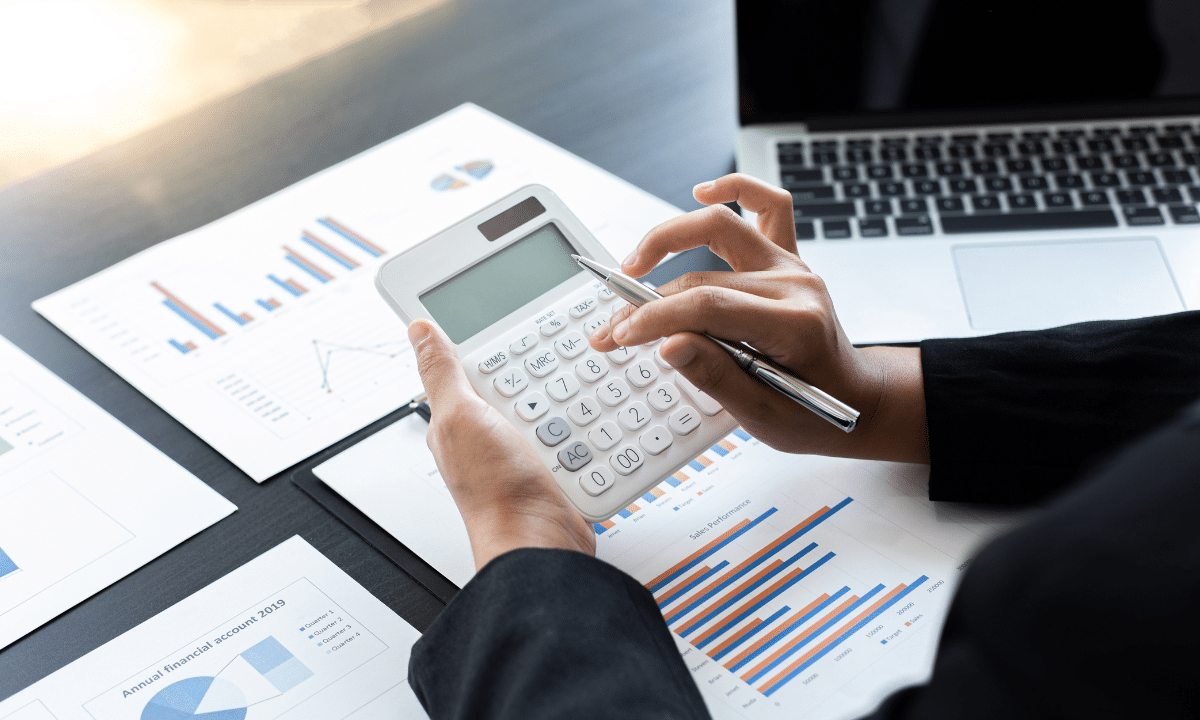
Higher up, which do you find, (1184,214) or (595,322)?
(595,322)

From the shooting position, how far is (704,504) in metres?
0.63

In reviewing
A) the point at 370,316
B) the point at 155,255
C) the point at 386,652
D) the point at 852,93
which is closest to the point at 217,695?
the point at 386,652

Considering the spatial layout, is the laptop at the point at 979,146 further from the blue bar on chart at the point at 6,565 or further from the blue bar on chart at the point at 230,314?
the blue bar on chart at the point at 6,565

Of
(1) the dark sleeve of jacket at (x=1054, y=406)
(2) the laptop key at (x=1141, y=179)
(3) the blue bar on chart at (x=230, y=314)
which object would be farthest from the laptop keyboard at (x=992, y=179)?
(3) the blue bar on chart at (x=230, y=314)

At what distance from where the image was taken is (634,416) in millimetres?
622

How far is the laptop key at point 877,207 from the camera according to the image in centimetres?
85

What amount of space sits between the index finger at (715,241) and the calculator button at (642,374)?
0.06 m

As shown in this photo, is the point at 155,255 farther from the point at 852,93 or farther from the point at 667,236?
the point at 852,93

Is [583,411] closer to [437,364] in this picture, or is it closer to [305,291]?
[437,364]

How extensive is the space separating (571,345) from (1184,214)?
0.54 m

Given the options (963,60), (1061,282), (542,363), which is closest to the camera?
(542,363)

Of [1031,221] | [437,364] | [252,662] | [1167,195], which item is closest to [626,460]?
[437,364]

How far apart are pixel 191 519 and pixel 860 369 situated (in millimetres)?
441

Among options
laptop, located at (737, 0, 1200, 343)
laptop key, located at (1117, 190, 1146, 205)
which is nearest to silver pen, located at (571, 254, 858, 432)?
laptop, located at (737, 0, 1200, 343)
